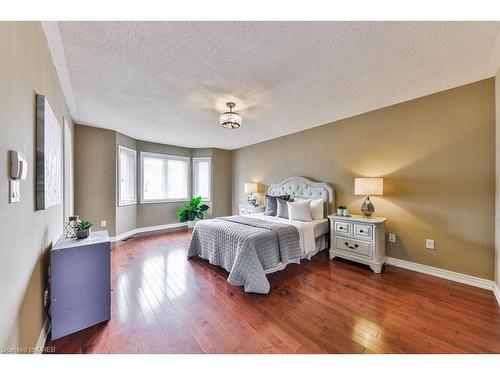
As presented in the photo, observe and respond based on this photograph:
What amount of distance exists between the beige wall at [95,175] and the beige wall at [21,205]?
8.64 feet

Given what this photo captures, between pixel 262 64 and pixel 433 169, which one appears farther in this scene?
pixel 433 169

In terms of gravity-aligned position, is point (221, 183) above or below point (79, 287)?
above

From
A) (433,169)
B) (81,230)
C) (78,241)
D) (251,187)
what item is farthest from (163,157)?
(433,169)

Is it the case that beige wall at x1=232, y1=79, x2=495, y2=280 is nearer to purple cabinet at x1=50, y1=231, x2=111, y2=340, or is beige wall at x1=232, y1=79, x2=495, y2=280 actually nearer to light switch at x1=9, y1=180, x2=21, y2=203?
purple cabinet at x1=50, y1=231, x2=111, y2=340

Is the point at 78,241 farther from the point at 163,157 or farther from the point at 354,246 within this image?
the point at 163,157

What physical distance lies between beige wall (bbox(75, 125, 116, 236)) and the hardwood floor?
1839mm

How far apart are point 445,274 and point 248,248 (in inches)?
97.9

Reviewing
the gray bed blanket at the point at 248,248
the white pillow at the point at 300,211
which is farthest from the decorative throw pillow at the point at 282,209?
the gray bed blanket at the point at 248,248

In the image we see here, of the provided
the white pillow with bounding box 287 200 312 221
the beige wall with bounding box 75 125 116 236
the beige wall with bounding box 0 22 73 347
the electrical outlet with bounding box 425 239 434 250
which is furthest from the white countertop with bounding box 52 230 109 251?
the electrical outlet with bounding box 425 239 434 250

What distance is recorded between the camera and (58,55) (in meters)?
1.75

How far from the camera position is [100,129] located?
12.9ft
